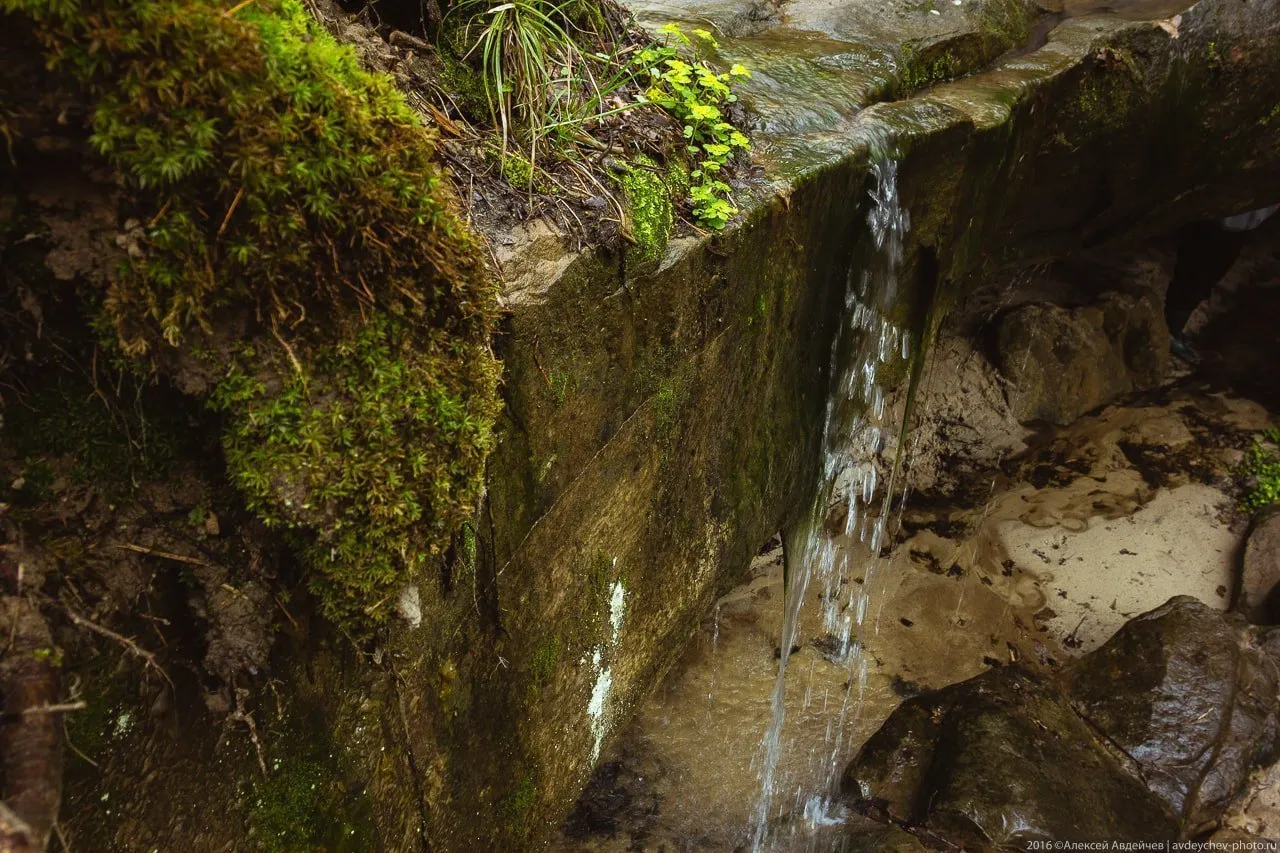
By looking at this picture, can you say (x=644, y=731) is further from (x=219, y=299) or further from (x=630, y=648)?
(x=219, y=299)

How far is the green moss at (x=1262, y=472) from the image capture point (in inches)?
292

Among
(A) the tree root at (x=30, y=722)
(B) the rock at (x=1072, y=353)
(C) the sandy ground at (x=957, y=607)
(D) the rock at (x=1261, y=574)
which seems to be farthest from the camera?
(B) the rock at (x=1072, y=353)

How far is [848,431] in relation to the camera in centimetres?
482

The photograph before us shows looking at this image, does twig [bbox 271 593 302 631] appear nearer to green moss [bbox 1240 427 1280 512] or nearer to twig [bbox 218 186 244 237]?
twig [bbox 218 186 244 237]

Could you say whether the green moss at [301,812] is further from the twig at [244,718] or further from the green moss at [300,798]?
the twig at [244,718]

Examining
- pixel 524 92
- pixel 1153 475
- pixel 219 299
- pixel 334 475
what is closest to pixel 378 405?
pixel 334 475

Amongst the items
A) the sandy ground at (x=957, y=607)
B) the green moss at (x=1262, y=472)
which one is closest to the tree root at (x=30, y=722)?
the sandy ground at (x=957, y=607)

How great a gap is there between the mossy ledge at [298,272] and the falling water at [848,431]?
2.80 metres

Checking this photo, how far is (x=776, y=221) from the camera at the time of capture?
333cm

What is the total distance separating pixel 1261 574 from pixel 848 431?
450 cm

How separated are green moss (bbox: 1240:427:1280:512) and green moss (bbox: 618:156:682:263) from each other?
722 cm

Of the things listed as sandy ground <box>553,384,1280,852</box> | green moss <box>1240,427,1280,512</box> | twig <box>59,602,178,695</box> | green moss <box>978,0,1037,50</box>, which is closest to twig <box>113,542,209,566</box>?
twig <box>59,602,178,695</box>

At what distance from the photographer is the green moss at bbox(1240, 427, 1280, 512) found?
24.3 feet

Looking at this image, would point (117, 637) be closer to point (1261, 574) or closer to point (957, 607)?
point (957, 607)
